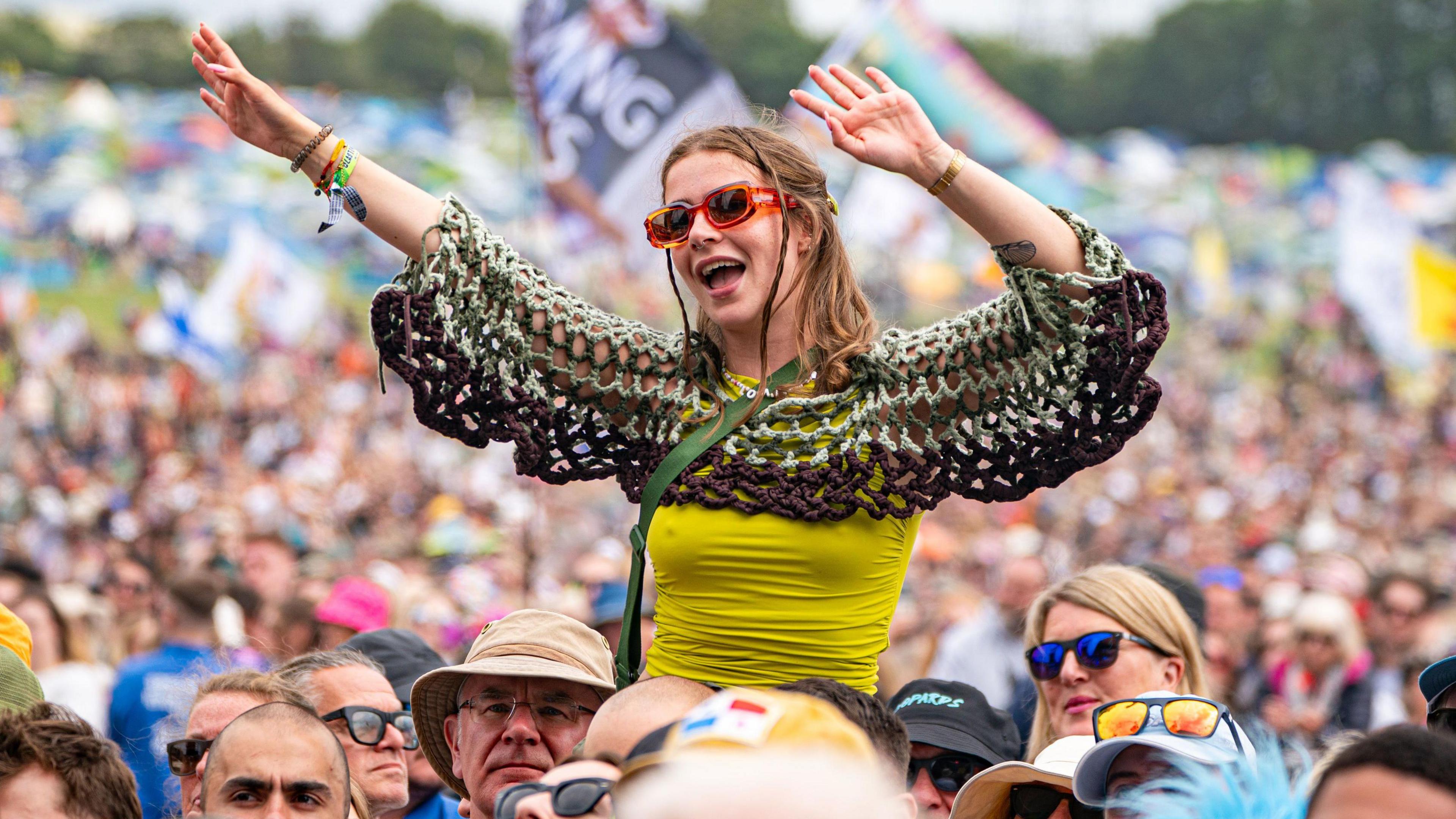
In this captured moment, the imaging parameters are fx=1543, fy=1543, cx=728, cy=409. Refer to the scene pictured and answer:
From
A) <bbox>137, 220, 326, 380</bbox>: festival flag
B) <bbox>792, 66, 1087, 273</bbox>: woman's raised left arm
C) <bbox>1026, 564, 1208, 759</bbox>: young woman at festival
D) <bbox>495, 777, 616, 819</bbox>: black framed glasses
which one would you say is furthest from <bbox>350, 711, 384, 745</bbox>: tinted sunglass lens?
<bbox>137, 220, 326, 380</bbox>: festival flag

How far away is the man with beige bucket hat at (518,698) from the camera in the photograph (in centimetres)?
329

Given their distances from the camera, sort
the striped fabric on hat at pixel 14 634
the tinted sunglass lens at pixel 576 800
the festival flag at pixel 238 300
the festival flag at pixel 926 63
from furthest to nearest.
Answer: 1. the festival flag at pixel 238 300
2. the festival flag at pixel 926 63
3. the striped fabric on hat at pixel 14 634
4. the tinted sunglass lens at pixel 576 800

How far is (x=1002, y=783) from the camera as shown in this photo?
9.44 feet

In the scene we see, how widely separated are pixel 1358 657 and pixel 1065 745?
376cm

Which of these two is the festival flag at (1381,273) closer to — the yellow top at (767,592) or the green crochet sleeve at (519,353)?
the green crochet sleeve at (519,353)

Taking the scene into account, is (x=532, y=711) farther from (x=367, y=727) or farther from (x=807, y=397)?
(x=807, y=397)

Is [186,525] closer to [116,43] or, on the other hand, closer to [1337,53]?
[116,43]

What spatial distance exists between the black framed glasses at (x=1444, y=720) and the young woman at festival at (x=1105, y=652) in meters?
1.07

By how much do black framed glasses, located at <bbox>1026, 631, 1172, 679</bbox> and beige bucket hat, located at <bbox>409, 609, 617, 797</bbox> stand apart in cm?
112

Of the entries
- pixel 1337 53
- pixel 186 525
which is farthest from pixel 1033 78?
pixel 186 525

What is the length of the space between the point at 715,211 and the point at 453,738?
156cm

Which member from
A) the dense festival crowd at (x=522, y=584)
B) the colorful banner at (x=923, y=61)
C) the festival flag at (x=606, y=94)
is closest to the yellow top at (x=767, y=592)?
the dense festival crowd at (x=522, y=584)

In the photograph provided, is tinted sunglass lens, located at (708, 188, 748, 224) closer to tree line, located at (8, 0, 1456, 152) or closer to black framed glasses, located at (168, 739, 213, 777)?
black framed glasses, located at (168, 739, 213, 777)

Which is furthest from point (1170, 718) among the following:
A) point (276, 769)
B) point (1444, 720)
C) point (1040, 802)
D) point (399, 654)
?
point (399, 654)
